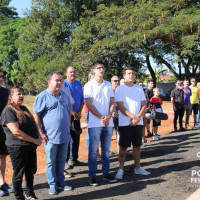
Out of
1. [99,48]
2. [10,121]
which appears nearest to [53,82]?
[10,121]

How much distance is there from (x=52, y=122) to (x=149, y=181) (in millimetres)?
2061

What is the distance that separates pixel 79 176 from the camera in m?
5.03

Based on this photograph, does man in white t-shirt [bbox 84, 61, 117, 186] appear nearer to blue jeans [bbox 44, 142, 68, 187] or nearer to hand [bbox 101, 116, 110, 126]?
hand [bbox 101, 116, 110, 126]

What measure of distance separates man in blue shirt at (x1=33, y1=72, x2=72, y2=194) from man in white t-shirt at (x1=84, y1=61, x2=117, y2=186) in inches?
20.0

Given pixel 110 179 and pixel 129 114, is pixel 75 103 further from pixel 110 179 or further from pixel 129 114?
pixel 110 179

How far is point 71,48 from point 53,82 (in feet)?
53.7

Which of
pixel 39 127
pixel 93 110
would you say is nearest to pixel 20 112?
pixel 39 127

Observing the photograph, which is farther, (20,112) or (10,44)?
(10,44)

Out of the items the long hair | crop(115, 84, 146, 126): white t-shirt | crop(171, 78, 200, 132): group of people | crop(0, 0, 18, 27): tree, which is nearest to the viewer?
the long hair

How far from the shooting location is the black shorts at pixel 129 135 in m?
4.81

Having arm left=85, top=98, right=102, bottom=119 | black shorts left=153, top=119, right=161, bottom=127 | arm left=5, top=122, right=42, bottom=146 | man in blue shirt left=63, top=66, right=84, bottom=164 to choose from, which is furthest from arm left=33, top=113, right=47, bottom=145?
black shorts left=153, top=119, right=161, bottom=127

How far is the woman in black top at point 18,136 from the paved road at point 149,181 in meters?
0.63

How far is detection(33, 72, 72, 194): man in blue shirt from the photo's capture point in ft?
13.1

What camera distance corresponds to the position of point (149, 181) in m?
4.67
